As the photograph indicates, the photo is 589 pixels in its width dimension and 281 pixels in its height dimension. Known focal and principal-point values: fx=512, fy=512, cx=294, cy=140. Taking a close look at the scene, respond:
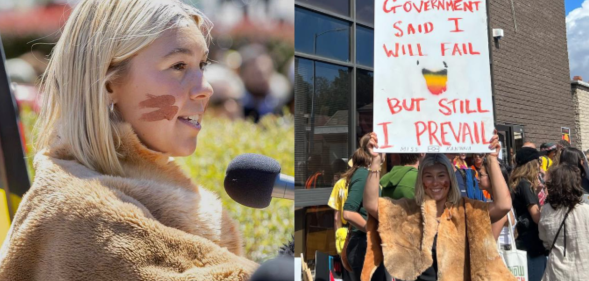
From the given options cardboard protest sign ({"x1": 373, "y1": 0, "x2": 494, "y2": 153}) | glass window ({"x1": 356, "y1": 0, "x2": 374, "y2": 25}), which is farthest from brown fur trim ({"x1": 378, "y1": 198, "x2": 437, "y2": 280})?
glass window ({"x1": 356, "y1": 0, "x2": 374, "y2": 25})

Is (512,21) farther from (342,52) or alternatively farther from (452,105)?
(452,105)

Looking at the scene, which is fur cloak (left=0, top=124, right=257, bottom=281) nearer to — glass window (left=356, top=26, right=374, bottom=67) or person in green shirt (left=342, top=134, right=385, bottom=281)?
person in green shirt (left=342, top=134, right=385, bottom=281)

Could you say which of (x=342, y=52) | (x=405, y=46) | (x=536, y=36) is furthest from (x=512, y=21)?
(x=405, y=46)

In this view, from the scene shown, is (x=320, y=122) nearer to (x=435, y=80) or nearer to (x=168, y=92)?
(x=435, y=80)

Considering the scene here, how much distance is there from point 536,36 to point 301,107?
7952 millimetres

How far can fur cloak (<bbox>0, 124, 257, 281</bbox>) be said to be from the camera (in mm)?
1508

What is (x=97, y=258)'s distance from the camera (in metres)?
1.51

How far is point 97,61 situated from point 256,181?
667 millimetres

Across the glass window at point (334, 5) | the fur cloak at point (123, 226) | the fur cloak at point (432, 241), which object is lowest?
the fur cloak at point (432, 241)

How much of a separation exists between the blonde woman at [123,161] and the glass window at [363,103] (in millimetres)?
6093

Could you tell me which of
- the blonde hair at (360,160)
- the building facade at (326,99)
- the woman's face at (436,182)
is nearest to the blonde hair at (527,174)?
the blonde hair at (360,160)

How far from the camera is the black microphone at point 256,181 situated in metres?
1.73

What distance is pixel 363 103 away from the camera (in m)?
7.86

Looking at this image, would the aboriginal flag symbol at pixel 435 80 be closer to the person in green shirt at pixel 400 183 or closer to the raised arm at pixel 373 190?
the raised arm at pixel 373 190
